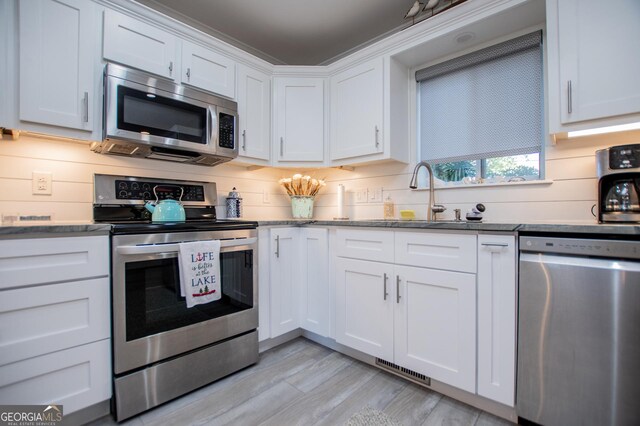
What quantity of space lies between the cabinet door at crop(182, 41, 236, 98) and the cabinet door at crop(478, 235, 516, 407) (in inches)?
78.4

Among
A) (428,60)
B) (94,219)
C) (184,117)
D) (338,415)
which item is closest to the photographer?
(338,415)

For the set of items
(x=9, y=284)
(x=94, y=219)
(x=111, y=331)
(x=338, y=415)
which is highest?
(x=94, y=219)

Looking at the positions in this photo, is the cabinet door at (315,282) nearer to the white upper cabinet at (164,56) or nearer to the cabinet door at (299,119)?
the cabinet door at (299,119)

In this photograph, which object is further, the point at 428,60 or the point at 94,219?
the point at 428,60

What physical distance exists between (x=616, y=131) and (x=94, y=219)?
2953 millimetres

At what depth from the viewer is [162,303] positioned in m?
1.53

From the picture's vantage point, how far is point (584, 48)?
144cm

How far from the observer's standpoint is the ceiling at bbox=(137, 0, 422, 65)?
224 cm

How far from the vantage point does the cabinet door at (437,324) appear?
1.44 m

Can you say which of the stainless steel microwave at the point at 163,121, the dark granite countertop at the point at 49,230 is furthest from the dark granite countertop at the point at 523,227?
the dark granite countertop at the point at 49,230

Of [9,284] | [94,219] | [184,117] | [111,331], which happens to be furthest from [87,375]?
[184,117]

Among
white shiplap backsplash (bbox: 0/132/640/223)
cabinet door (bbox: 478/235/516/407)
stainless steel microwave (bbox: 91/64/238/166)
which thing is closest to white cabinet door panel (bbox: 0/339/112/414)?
white shiplap backsplash (bbox: 0/132/640/223)

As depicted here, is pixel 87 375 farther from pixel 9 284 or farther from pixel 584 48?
pixel 584 48

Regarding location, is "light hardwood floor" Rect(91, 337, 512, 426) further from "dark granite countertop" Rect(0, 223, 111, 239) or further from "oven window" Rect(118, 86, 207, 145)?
"oven window" Rect(118, 86, 207, 145)
